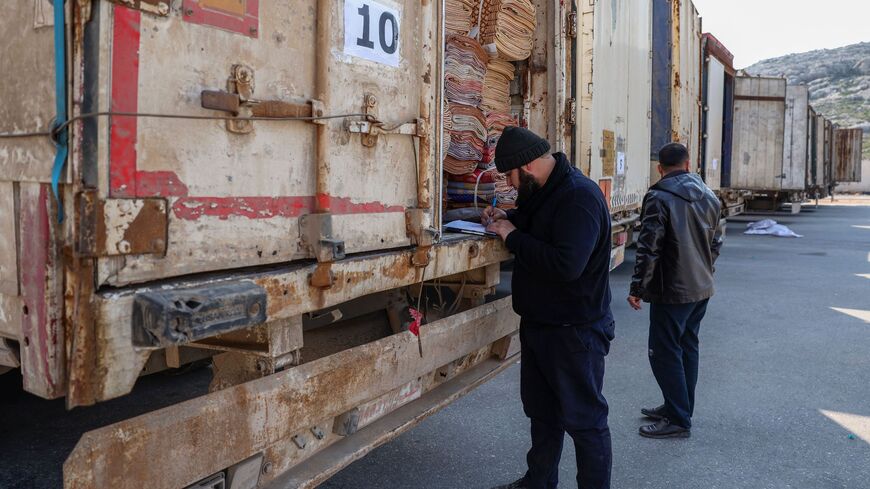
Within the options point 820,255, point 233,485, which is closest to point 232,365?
point 233,485

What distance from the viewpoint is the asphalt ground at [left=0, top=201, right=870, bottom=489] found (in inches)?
139

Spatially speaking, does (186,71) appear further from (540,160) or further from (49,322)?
(540,160)

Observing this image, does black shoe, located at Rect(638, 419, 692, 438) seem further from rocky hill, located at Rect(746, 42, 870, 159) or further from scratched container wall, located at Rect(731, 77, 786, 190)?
rocky hill, located at Rect(746, 42, 870, 159)

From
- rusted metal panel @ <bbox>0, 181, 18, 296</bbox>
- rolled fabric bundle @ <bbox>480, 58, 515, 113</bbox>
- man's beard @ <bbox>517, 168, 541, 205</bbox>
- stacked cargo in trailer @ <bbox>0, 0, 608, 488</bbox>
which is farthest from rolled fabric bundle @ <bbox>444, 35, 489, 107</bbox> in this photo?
rusted metal panel @ <bbox>0, 181, 18, 296</bbox>

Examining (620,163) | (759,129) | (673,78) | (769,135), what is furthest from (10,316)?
(769,135)

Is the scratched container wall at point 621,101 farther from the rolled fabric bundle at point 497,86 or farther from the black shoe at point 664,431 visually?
the black shoe at point 664,431

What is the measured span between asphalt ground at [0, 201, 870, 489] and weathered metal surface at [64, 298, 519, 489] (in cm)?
96

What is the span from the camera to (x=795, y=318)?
7.18 m

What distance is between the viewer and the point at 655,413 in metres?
4.25

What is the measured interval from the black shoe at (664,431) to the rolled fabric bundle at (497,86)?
2101 mm

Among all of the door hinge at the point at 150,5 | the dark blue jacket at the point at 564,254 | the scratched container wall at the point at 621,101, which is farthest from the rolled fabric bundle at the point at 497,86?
the door hinge at the point at 150,5

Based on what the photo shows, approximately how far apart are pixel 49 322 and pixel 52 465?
227 centimetres

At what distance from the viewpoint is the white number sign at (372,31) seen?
2443 mm

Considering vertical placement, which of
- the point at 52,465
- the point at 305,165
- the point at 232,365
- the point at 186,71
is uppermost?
the point at 186,71
